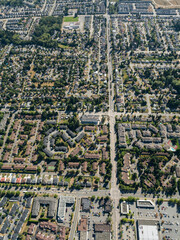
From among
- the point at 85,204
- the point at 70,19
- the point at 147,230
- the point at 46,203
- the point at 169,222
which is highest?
the point at 70,19

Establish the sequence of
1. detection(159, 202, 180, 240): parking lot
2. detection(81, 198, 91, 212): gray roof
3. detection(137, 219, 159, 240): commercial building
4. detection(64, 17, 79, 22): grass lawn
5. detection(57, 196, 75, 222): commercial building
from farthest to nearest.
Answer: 1. detection(64, 17, 79, 22): grass lawn
2. detection(81, 198, 91, 212): gray roof
3. detection(57, 196, 75, 222): commercial building
4. detection(159, 202, 180, 240): parking lot
5. detection(137, 219, 159, 240): commercial building

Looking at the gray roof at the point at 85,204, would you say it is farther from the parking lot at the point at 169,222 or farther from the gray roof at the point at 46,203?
the parking lot at the point at 169,222

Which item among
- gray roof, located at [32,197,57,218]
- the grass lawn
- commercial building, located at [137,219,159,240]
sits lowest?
commercial building, located at [137,219,159,240]

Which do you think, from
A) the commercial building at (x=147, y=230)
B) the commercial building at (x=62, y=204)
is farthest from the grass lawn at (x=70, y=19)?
the commercial building at (x=147, y=230)

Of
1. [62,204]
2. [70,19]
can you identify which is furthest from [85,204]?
[70,19]

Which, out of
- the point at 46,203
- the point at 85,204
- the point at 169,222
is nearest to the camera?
the point at 169,222

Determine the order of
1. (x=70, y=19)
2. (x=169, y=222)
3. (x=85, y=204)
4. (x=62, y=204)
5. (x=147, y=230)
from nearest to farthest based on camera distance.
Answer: (x=147, y=230), (x=169, y=222), (x=85, y=204), (x=62, y=204), (x=70, y=19)

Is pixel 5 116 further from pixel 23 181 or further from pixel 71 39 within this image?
pixel 71 39

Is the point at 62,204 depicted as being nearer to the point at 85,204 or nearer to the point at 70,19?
the point at 85,204

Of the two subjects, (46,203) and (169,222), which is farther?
(46,203)

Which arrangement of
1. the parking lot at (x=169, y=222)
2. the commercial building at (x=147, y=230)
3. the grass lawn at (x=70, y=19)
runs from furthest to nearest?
the grass lawn at (x=70, y=19) < the parking lot at (x=169, y=222) < the commercial building at (x=147, y=230)

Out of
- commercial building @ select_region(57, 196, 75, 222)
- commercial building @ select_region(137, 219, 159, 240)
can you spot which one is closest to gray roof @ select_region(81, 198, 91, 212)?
commercial building @ select_region(57, 196, 75, 222)

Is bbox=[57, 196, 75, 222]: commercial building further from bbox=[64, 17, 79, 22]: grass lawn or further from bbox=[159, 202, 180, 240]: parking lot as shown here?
bbox=[64, 17, 79, 22]: grass lawn
